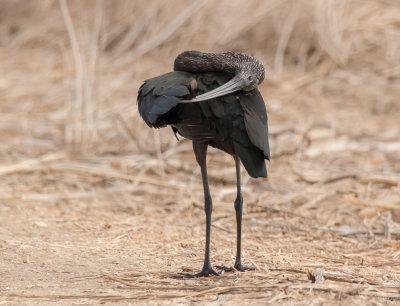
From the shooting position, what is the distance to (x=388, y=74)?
10453 millimetres

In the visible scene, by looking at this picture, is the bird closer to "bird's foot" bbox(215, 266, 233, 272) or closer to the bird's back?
the bird's back

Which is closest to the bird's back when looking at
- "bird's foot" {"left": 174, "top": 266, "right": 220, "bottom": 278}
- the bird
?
the bird

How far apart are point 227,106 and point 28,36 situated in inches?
335

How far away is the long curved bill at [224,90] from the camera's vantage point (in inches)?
146

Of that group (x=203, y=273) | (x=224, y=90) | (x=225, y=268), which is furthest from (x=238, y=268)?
(x=224, y=90)

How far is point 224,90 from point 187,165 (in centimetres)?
356

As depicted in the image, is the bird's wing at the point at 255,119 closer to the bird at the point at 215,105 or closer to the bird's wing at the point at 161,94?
the bird at the point at 215,105

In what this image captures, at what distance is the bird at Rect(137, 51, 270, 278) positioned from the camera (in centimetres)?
381

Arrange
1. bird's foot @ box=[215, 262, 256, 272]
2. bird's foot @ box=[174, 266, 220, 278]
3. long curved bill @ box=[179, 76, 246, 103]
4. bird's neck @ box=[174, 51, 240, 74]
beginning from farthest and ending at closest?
bird's foot @ box=[215, 262, 256, 272]
bird's foot @ box=[174, 266, 220, 278]
bird's neck @ box=[174, 51, 240, 74]
long curved bill @ box=[179, 76, 246, 103]

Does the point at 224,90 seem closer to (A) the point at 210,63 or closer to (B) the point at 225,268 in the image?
(A) the point at 210,63

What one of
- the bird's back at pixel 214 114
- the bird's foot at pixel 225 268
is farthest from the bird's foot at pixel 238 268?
the bird's back at pixel 214 114

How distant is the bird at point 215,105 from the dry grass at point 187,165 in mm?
664

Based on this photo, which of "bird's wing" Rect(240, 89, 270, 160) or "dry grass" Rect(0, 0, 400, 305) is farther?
"dry grass" Rect(0, 0, 400, 305)

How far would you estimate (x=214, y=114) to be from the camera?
3863mm
